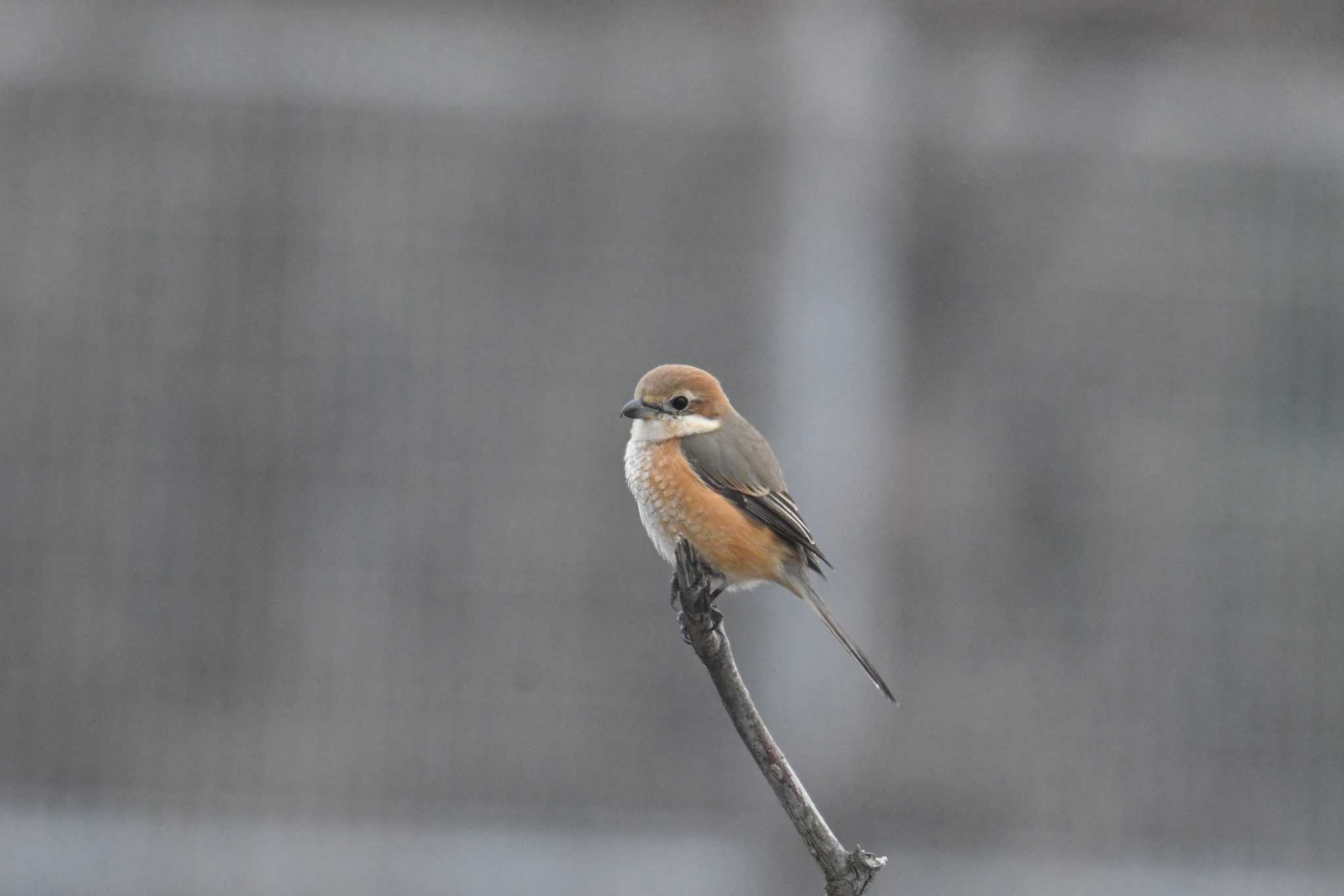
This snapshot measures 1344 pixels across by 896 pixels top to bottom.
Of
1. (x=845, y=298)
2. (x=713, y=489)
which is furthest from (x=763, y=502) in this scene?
(x=845, y=298)

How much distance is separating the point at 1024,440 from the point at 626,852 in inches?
78.4

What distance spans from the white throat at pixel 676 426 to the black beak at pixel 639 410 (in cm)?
4

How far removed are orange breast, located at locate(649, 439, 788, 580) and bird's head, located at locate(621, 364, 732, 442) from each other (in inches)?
1.9

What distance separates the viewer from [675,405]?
2.22m

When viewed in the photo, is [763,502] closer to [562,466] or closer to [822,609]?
[822,609]

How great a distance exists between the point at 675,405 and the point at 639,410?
8cm

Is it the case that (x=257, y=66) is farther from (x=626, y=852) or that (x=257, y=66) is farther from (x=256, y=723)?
(x=626, y=852)

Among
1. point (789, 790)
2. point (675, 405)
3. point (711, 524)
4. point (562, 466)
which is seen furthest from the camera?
point (562, 466)

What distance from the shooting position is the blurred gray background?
15.7 feet

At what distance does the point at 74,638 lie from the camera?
4.84 m

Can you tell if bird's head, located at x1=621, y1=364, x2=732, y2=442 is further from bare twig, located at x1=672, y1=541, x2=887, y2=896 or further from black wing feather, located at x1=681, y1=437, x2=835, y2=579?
bare twig, located at x1=672, y1=541, x2=887, y2=896

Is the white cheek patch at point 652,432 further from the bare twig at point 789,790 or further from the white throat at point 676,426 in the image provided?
the bare twig at point 789,790

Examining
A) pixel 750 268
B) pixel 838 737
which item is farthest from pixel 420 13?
pixel 838 737

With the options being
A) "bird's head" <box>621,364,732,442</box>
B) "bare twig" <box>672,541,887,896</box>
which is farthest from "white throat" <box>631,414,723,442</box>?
"bare twig" <box>672,541,887,896</box>
